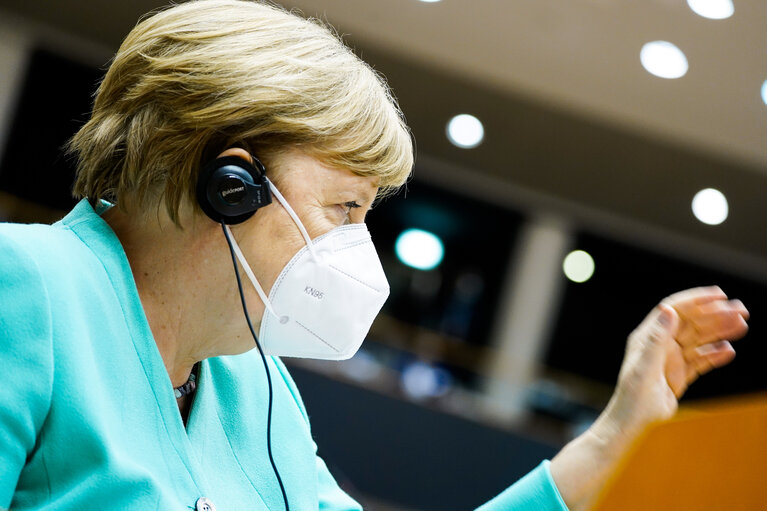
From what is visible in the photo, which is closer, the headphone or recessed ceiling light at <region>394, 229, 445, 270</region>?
the headphone

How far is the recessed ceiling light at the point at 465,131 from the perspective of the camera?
7.77m

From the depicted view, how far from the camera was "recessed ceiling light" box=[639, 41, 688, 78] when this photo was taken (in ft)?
19.5

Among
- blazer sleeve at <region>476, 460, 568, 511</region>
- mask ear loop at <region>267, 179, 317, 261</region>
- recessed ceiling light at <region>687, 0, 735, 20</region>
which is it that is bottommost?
blazer sleeve at <region>476, 460, 568, 511</region>

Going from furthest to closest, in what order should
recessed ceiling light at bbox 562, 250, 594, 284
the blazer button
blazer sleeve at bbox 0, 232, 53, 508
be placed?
recessed ceiling light at bbox 562, 250, 594, 284, the blazer button, blazer sleeve at bbox 0, 232, 53, 508

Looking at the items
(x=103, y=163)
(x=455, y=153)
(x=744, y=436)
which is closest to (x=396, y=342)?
(x=455, y=153)

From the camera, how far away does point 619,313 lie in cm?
1127

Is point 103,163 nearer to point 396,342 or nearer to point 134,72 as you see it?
point 134,72

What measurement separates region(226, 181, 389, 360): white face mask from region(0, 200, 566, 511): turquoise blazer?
119mm

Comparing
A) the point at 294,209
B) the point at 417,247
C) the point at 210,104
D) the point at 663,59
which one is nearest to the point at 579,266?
the point at 417,247

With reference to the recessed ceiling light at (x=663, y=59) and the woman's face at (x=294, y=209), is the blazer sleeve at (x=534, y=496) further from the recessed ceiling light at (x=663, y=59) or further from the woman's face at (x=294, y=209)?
the recessed ceiling light at (x=663, y=59)

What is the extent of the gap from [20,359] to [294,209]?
1.37 ft

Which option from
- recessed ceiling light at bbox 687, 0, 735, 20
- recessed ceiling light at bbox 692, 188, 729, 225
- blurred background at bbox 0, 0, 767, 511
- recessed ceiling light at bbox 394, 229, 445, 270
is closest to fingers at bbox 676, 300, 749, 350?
blurred background at bbox 0, 0, 767, 511

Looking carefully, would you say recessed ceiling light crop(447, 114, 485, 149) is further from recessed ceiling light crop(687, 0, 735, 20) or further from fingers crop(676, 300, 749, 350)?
fingers crop(676, 300, 749, 350)

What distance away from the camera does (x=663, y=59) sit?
6078 mm
